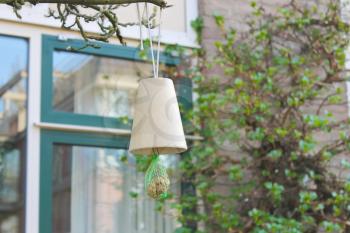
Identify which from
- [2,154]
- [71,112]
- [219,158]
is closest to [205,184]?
[219,158]

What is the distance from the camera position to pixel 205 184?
477 cm

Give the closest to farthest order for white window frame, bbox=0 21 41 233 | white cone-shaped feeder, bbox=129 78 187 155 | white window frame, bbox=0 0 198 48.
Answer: white cone-shaped feeder, bbox=129 78 187 155, white window frame, bbox=0 21 41 233, white window frame, bbox=0 0 198 48

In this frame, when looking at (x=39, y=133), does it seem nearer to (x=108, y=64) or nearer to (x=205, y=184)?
(x=108, y=64)

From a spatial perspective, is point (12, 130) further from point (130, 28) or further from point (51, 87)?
point (130, 28)

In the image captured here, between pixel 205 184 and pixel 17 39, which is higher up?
pixel 17 39

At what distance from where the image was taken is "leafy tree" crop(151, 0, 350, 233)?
15.8 ft

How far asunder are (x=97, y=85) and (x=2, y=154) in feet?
2.71

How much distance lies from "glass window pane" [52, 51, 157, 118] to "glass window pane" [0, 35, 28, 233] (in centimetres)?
22

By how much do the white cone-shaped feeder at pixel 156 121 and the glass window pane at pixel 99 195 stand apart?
1931 mm

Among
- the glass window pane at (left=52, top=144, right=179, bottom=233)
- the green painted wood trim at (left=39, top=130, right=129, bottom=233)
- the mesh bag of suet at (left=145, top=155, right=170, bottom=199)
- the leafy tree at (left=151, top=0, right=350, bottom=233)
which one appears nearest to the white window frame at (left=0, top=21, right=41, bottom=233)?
the green painted wood trim at (left=39, top=130, right=129, bottom=233)

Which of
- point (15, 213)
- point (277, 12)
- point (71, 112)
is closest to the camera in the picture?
point (15, 213)

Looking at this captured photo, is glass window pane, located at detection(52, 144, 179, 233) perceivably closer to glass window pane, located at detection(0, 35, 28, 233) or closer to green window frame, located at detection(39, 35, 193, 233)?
green window frame, located at detection(39, 35, 193, 233)

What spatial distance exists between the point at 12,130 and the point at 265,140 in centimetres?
165

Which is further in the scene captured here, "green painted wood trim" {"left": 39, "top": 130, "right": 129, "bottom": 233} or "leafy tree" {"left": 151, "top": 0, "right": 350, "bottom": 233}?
"leafy tree" {"left": 151, "top": 0, "right": 350, "bottom": 233}
